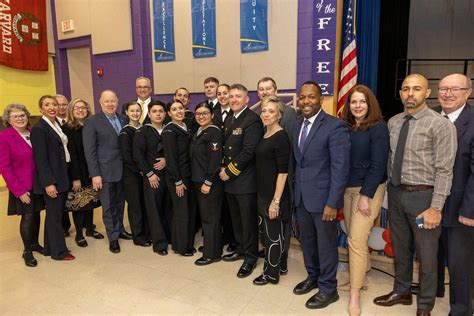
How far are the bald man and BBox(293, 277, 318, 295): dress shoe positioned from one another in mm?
729

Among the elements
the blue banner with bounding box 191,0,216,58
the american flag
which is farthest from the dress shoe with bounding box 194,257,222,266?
the blue banner with bounding box 191,0,216,58

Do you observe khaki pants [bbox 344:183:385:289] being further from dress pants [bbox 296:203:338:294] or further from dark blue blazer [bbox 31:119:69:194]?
dark blue blazer [bbox 31:119:69:194]

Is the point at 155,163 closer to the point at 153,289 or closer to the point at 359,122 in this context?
the point at 153,289

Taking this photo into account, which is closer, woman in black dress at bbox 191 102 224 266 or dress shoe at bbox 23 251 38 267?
woman in black dress at bbox 191 102 224 266

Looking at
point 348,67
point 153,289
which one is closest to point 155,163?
point 153,289

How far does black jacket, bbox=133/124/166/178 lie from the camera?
3.22m

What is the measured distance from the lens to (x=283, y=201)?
8.46ft

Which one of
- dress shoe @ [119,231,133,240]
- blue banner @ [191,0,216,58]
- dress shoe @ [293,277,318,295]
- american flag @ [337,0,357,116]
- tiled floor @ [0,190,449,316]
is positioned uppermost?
blue banner @ [191,0,216,58]

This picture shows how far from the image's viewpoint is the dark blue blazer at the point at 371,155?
2.17 meters

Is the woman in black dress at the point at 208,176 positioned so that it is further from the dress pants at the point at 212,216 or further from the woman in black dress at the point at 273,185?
the woman in black dress at the point at 273,185

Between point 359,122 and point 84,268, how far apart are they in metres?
2.71

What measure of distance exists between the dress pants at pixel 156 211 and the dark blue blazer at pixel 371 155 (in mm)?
1882

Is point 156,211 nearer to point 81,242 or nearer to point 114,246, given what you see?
point 114,246

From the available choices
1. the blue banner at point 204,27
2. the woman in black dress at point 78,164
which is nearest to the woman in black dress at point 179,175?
the woman in black dress at point 78,164
